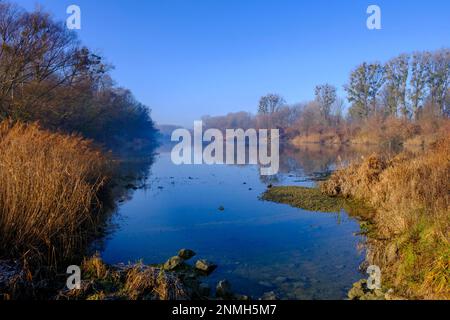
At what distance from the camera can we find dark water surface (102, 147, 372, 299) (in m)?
5.49

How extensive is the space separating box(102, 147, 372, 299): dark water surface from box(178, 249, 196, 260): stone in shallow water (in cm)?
20

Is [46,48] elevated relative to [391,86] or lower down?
lower down

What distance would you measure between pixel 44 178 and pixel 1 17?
19.9m

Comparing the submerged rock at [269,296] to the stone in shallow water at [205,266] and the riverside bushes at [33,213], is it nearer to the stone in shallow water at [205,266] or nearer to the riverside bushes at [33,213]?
the stone in shallow water at [205,266]

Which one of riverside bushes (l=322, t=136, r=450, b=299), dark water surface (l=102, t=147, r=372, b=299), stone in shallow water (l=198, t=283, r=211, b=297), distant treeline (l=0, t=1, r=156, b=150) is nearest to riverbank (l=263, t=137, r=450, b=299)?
riverside bushes (l=322, t=136, r=450, b=299)

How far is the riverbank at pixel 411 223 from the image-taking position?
4633mm

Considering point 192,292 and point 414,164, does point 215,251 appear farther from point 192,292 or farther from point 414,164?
point 414,164

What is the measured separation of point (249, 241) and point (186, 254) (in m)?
1.69

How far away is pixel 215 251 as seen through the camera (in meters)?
6.97

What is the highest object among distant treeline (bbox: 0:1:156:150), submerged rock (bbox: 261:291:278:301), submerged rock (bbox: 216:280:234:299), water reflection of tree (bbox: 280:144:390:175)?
distant treeline (bbox: 0:1:156:150)

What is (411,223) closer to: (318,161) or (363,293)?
(363,293)

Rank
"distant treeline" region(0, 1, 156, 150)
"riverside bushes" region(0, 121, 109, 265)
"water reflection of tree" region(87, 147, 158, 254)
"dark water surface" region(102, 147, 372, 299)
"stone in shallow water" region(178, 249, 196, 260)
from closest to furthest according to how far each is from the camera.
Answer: "riverside bushes" region(0, 121, 109, 265)
"dark water surface" region(102, 147, 372, 299)
"stone in shallow water" region(178, 249, 196, 260)
"water reflection of tree" region(87, 147, 158, 254)
"distant treeline" region(0, 1, 156, 150)

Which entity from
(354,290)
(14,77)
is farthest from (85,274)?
(14,77)
